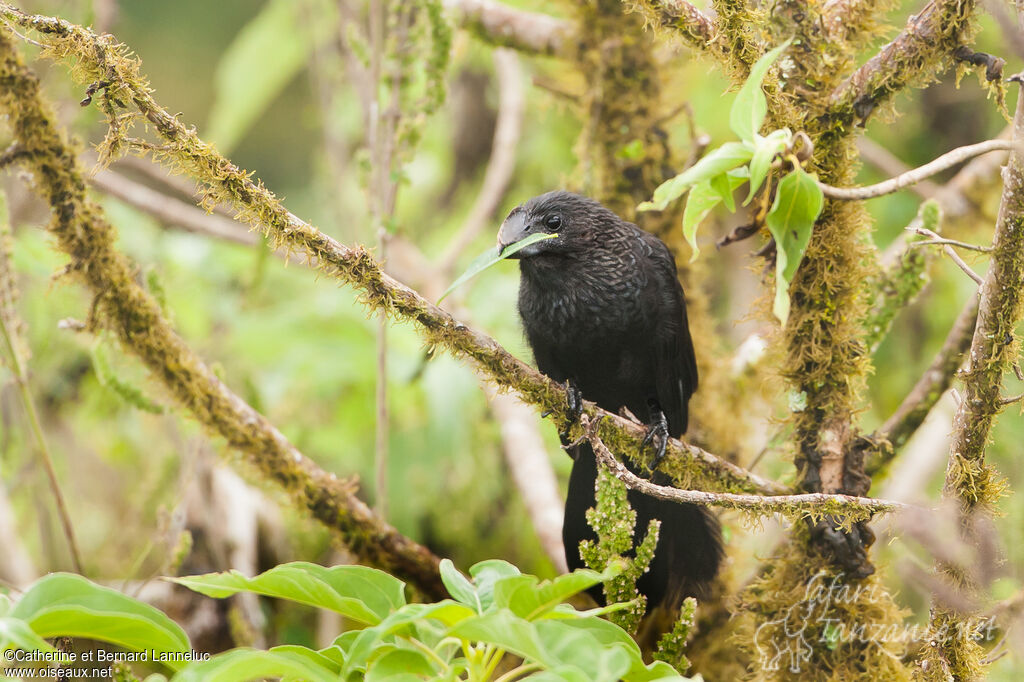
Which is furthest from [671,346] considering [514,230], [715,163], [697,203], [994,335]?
[715,163]

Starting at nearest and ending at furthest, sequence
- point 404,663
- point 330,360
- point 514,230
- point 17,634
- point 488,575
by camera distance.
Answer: point 17,634, point 404,663, point 488,575, point 514,230, point 330,360

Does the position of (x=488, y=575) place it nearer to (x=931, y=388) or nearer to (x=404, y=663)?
(x=404, y=663)

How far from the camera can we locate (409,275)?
12.8 ft

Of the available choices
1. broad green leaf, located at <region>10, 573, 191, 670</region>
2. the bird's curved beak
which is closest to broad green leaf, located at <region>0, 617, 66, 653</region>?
broad green leaf, located at <region>10, 573, 191, 670</region>

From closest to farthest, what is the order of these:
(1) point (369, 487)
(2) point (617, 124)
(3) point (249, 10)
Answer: (2) point (617, 124) < (1) point (369, 487) < (3) point (249, 10)

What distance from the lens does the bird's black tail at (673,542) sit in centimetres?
231

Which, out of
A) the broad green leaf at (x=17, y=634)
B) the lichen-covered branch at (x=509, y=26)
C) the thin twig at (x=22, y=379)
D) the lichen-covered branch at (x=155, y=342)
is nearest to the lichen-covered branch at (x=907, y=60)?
the lichen-covered branch at (x=509, y=26)

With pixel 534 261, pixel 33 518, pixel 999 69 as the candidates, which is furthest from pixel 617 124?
pixel 33 518

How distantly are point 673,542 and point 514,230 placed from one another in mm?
940

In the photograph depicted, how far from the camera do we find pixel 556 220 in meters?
2.41

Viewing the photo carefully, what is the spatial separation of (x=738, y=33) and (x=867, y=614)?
1342 mm

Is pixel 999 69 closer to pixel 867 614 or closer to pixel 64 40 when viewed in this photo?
pixel 867 614

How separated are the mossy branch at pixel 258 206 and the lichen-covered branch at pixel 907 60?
93 centimetres

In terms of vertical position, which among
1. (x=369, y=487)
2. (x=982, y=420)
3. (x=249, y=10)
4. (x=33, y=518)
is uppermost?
(x=249, y=10)
